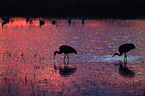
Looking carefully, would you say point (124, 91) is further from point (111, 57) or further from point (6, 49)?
point (6, 49)

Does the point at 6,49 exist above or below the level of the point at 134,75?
above

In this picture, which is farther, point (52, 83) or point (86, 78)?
point (86, 78)

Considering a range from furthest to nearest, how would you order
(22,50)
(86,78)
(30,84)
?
(22,50) → (86,78) → (30,84)

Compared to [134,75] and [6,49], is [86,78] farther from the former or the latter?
[6,49]

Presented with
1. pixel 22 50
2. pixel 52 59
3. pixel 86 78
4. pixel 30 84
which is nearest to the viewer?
pixel 30 84

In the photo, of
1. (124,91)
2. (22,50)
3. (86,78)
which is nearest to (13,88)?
(86,78)

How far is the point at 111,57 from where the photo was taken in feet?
53.5

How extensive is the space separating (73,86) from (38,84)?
139cm
